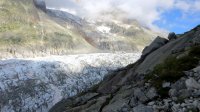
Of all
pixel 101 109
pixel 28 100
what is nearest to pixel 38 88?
pixel 28 100

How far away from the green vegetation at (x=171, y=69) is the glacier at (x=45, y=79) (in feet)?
207

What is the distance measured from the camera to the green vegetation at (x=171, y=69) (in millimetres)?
24786

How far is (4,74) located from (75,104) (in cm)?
6846

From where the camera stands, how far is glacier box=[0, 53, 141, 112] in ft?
298

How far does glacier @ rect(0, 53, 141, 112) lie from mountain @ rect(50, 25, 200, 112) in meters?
58.8

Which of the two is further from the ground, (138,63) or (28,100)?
(138,63)

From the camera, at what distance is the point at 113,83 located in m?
35.3

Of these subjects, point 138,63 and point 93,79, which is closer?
point 138,63

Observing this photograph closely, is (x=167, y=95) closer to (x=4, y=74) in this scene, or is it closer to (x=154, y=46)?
(x=154, y=46)

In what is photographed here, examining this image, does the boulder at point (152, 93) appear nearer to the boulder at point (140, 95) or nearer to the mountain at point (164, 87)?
the mountain at point (164, 87)

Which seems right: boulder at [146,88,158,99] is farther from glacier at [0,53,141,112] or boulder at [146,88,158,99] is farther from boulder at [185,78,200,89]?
glacier at [0,53,141,112]

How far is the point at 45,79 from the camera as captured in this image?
104 m

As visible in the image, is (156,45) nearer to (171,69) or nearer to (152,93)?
(171,69)

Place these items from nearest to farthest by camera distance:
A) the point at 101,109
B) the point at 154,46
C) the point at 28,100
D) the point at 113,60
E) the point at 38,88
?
1. the point at 101,109
2. the point at 154,46
3. the point at 28,100
4. the point at 38,88
5. the point at 113,60
